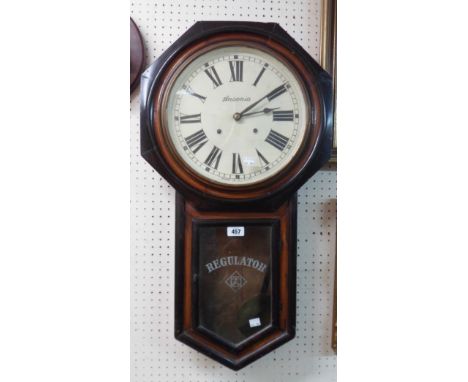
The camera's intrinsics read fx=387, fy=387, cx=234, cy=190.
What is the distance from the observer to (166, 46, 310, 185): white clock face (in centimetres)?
91

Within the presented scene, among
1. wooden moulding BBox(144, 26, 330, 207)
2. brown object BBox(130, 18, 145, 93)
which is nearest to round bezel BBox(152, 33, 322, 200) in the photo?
wooden moulding BBox(144, 26, 330, 207)

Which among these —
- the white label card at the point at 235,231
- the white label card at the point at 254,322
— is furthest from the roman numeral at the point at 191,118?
the white label card at the point at 254,322

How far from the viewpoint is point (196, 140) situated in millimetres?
916

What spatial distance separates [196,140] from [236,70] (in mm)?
192

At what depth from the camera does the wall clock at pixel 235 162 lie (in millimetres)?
890

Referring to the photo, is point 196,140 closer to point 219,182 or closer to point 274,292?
point 219,182

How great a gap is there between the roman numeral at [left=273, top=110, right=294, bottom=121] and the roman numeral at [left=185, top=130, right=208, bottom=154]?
176mm

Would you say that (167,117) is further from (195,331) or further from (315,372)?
(315,372)

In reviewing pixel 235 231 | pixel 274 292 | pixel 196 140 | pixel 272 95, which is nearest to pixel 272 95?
pixel 272 95

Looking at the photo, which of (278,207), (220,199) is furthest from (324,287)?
(220,199)

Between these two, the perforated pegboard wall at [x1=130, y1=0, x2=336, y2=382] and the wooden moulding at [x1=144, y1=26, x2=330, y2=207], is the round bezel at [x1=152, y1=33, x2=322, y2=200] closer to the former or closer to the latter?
the wooden moulding at [x1=144, y1=26, x2=330, y2=207]

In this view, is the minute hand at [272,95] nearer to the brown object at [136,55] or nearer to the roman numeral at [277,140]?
the roman numeral at [277,140]

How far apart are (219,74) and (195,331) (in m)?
0.63

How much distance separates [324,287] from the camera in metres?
→ 1.19
